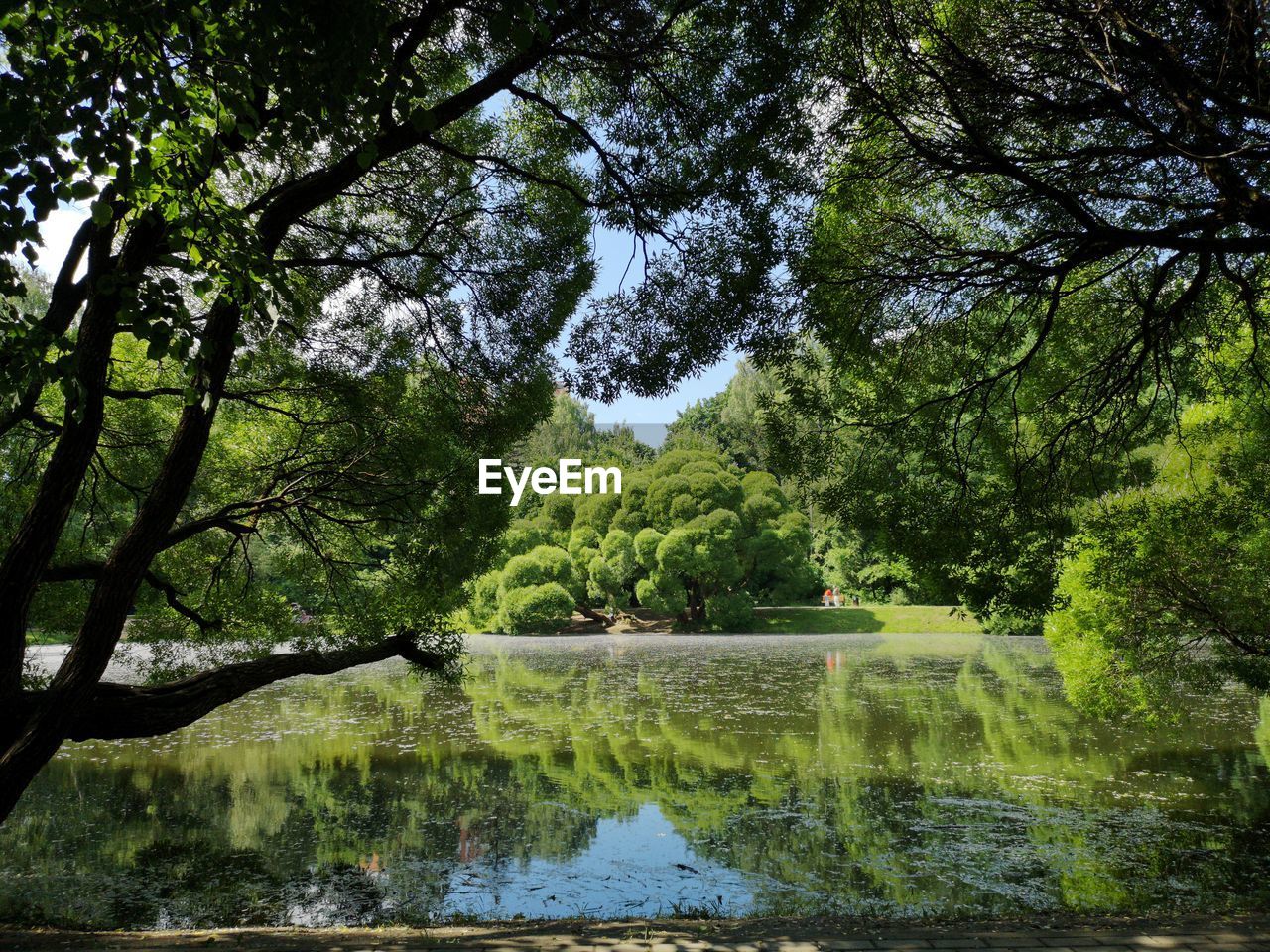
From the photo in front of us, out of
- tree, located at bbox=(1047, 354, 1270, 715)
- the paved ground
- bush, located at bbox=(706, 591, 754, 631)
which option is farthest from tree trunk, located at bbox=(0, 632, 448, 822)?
bush, located at bbox=(706, 591, 754, 631)

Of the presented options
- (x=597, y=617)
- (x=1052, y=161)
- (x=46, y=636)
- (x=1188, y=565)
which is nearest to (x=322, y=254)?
(x=1052, y=161)

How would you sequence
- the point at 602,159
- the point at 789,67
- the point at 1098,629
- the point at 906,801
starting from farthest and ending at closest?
the point at 1098,629
the point at 906,801
the point at 602,159
the point at 789,67

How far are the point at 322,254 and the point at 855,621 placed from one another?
33509mm

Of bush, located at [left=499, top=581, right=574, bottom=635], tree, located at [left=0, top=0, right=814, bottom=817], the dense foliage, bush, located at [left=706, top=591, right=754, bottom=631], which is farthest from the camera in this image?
bush, located at [left=499, top=581, right=574, bottom=635]

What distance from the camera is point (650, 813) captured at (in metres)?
9.59

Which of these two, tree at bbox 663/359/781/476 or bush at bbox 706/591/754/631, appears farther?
tree at bbox 663/359/781/476

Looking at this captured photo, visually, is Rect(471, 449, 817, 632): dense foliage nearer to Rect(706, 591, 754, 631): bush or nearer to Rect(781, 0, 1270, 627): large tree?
Rect(706, 591, 754, 631): bush

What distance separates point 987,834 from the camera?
848 centimetres

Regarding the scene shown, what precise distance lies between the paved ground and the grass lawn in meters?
32.6

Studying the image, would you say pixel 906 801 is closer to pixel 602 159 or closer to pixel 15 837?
pixel 602 159

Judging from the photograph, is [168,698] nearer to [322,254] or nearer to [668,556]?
[322,254]

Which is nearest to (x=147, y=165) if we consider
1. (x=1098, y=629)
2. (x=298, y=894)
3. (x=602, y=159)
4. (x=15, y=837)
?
(x=602, y=159)

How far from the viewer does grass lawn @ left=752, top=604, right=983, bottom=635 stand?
122 ft

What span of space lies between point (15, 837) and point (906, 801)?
32.2 feet
